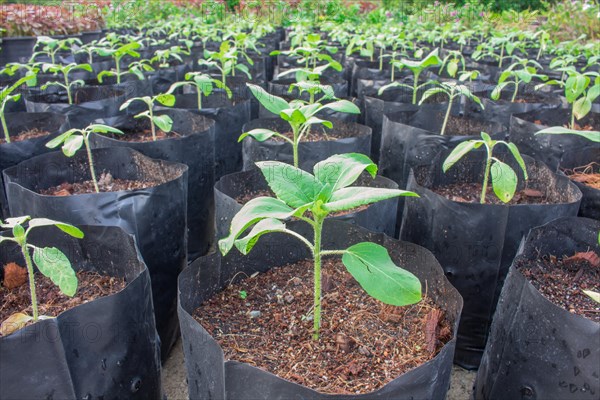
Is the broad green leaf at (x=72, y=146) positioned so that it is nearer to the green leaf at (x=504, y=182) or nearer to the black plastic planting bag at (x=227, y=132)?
the black plastic planting bag at (x=227, y=132)

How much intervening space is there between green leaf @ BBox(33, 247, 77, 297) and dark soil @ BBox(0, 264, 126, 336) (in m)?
0.17

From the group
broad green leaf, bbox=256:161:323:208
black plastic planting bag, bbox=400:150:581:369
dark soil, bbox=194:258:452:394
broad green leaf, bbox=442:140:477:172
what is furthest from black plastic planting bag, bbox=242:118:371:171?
broad green leaf, bbox=256:161:323:208

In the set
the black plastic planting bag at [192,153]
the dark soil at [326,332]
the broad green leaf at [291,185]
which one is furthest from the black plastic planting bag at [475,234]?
the black plastic planting bag at [192,153]

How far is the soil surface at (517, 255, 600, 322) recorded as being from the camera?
145cm

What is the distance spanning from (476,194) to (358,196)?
142cm

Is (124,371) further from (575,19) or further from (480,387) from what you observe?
(575,19)

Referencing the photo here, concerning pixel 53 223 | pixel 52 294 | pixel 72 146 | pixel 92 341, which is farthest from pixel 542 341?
pixel 72 146

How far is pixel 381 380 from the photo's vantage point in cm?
115

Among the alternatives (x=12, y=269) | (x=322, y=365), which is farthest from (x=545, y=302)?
(x=12, y=269)

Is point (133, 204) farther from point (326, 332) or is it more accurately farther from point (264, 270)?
point (326, 332)

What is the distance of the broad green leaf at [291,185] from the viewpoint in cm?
111

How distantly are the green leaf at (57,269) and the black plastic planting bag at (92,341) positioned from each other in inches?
2.4

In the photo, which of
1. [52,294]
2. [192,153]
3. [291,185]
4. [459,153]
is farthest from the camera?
[192,153]

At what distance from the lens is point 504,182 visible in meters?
1.73
